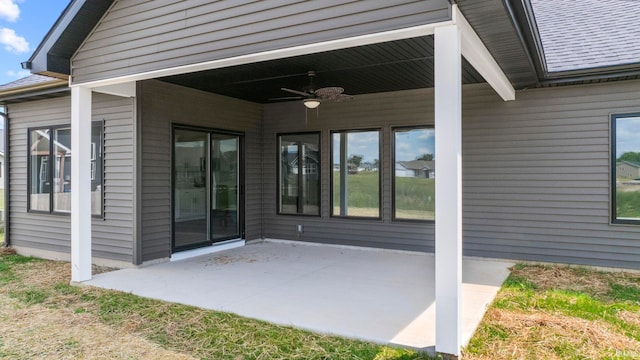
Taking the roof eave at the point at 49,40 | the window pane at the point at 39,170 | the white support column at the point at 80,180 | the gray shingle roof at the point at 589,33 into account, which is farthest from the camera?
the window pane at the point at 39,170

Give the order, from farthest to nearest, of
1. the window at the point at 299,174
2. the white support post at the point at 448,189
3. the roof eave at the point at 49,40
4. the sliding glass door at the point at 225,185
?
1. the window at the point at 299,174
2. the sliding glass door at the point at 225,185
3. the roof eave at the point at 49,40
4. the white support post at the point at 448,189

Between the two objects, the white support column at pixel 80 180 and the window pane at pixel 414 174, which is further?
the window pane at pixel 414 174

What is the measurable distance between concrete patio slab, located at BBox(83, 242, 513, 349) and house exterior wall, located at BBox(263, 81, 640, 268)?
1.44 feet

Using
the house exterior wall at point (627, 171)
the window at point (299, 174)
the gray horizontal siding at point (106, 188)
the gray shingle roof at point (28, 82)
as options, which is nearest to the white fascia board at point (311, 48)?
the gray horizontal siding at point (106, 188)

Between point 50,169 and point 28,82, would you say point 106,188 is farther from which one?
point 28,82

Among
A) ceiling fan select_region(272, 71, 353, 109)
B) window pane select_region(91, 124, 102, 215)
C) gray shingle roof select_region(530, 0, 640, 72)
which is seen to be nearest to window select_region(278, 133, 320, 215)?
ceiling fan select_region(272, 71, 353, 109)

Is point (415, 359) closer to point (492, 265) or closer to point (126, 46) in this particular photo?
point (492, 265)

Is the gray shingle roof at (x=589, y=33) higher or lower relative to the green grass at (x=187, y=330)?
higher

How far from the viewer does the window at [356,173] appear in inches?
298

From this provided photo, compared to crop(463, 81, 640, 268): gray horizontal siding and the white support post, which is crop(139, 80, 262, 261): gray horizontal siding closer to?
crop(463, 81, 640, 268): gray horizontal siding

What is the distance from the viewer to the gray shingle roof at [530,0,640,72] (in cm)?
559

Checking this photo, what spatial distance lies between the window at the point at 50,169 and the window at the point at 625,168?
24.5 feet

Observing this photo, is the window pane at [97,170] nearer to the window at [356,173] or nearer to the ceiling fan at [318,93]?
the ceiling fan at [318,93]

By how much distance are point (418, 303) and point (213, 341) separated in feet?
6.84
